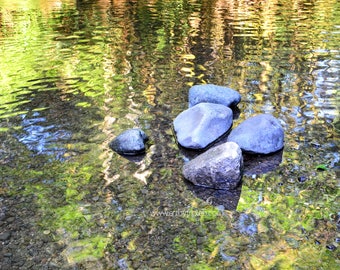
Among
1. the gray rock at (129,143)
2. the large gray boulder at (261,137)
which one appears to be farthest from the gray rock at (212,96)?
the gray rock at (129,143)

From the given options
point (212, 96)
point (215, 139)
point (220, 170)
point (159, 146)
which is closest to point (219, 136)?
point (215, 139)

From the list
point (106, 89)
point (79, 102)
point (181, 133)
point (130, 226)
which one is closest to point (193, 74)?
point (106, 89)

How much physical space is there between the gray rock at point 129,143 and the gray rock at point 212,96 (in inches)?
46.4

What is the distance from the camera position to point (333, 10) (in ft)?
45.4

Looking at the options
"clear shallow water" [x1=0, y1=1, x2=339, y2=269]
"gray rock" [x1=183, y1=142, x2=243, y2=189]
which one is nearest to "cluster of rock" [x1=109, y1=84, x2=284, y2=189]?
"gray rock" [x1=183, y1=142, x2=243, y2=189]

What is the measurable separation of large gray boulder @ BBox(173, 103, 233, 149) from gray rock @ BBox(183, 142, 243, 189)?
70 cm

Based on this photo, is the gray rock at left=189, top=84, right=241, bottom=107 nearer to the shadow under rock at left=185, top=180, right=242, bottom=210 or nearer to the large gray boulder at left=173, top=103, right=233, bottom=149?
the large gray boulder at left=173, top=103, right=233, bottom=149

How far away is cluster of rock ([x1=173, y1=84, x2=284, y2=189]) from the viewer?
3732 mm

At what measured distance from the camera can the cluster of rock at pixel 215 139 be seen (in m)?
3.73

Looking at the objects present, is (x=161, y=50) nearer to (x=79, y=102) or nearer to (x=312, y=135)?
(x=79, y=102)

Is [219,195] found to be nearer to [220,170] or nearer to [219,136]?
[220,170]

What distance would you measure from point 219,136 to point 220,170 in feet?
3.49

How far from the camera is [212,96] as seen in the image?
539 centimetres

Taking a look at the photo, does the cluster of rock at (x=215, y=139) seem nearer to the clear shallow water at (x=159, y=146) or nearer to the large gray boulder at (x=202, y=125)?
the large gray boulder at (x=202, y=125)
